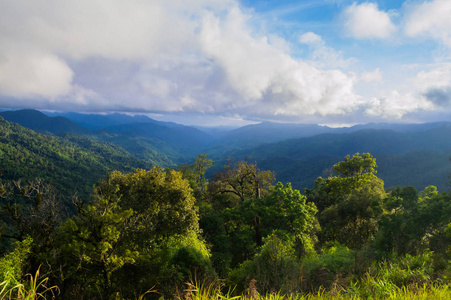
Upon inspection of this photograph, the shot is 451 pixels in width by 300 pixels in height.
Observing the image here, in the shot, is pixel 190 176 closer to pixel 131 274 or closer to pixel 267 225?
pixel 267 225

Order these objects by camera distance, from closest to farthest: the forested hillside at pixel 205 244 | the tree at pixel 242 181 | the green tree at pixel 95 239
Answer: the forested hillside at pixel 205 244, the green tree at pixel 95 239, the tree at pixel 242 181

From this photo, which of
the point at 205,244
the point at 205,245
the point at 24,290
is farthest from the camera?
the point at 205,244

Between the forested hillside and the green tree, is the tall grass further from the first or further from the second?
the green tree

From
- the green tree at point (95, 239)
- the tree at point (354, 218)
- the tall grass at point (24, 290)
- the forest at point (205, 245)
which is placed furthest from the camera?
the tree at point (354, 218)

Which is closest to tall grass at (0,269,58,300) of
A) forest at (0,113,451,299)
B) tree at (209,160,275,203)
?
forest at (0,113,451,299)

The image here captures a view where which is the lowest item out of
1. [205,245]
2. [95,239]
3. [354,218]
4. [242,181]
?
[354,218]

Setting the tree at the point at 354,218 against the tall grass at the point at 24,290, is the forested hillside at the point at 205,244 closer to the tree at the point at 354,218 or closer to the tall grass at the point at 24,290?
the tree at the point at 354,218

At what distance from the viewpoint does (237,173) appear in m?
34.0

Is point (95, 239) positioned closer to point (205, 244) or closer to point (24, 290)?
point (24, 290)

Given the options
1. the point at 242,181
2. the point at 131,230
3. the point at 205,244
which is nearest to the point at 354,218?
the point at 242,181

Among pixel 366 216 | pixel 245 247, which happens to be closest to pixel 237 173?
pixel 245 247

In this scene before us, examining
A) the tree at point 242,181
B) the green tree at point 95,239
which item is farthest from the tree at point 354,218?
the green tree at point 95,239

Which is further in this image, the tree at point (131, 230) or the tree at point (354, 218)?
the tree at point (354, 218)

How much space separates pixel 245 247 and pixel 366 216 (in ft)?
52.3
